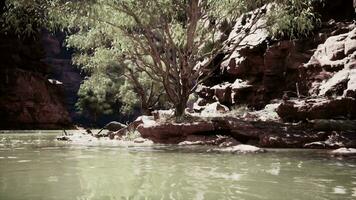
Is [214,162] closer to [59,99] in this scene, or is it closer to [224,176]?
[224,176]

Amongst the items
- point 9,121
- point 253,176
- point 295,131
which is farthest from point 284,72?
point 9,121

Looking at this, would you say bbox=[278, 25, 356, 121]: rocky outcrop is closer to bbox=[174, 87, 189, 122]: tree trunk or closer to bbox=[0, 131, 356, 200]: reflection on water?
bbox=[174, 87, 189, 122]: tree trunk

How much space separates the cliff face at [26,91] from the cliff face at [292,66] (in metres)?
25.4

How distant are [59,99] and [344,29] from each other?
40180mm

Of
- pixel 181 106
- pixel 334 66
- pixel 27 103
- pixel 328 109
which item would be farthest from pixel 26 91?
pixel 328 109

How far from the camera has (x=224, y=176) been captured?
23.8 feet

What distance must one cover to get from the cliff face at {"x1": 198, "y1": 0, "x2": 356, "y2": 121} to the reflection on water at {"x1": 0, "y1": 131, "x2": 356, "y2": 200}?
12137mm

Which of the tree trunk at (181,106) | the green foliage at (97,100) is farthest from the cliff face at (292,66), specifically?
the green foliage at (97,100)

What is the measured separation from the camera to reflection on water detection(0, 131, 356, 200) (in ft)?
18.2

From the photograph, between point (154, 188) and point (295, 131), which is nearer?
point (154, 188)

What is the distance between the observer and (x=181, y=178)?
7004 millimetres

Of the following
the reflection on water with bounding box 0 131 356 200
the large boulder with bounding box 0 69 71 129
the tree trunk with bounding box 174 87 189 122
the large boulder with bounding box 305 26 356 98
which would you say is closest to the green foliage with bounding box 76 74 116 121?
the large boulder with bounding box 0 69 71 129

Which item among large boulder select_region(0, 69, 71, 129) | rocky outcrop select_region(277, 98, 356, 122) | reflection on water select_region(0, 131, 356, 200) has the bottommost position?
reflection on water select_region(0, 131, 356, 200)

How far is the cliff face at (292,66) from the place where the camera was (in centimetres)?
2275
